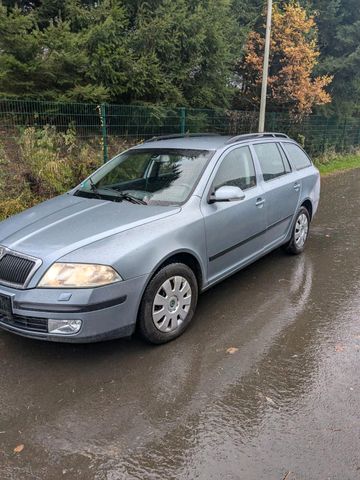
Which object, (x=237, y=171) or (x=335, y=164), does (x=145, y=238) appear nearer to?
(x=237, y=171)

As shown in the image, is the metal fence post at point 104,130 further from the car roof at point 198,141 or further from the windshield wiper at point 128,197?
the windshield wiper at point 128,197

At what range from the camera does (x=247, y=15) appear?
580 inches

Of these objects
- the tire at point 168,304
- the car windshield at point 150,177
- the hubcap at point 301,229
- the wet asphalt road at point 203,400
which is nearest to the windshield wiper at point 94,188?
the car windshield at point 150,177

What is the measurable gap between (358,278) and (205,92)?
7.55m

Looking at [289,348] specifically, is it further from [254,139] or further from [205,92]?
[205,92]

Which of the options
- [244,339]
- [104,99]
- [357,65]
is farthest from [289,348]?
[357,65]

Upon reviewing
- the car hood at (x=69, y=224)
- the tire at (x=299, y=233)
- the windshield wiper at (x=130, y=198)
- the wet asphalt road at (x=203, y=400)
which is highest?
the windshield wiper at (x=130, y=198)

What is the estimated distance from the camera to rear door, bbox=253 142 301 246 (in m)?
4.95

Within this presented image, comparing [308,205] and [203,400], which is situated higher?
[308,205]

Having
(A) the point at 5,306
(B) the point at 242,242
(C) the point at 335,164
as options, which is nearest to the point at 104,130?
(B) the point at 242,242

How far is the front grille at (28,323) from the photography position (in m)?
3.11

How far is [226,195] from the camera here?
394cm

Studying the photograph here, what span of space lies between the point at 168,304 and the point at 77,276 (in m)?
0.85

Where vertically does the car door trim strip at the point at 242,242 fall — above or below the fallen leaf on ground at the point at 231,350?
above
